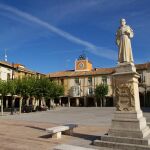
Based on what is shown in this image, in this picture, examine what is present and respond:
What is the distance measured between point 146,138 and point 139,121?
2.26ft

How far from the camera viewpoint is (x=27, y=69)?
58406mm

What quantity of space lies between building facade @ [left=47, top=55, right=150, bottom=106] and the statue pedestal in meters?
43.2

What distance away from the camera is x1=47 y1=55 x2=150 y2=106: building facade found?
55750 mm

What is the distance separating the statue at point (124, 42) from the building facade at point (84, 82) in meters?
42.7

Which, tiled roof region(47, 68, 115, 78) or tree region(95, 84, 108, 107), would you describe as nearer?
tree region(95, 84, 108, 107)

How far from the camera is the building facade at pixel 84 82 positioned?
55750 mm

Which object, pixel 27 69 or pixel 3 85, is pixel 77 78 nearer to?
pixel 27 69

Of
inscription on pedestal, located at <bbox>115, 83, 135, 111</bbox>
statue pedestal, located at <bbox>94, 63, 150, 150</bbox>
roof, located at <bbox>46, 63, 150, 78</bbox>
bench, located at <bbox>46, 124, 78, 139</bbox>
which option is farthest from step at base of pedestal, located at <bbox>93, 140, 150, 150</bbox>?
roof, located at <bbox>46, 63, 150, 78</bbox>

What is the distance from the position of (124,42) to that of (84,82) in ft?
158

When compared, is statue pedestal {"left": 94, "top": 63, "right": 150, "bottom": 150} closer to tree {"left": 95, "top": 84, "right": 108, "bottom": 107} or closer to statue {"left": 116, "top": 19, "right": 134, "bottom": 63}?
statue {"left": 116, "top": 19, "right": 134, "bottom": 63}

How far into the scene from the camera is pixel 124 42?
11.2 metres

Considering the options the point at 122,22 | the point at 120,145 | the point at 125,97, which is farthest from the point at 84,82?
the point at 120,145

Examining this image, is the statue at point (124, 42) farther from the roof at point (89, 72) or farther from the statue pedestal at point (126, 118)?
the roof at point (89, 72)

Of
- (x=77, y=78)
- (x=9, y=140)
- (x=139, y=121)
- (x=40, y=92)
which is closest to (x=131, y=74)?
(x=139, y=121)
